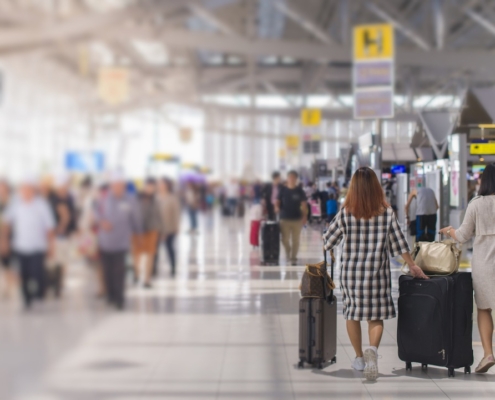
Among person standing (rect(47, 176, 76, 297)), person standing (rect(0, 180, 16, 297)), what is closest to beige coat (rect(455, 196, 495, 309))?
person standing (rect(47, 176, 76, 297))

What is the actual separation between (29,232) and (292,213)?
7.37 metres

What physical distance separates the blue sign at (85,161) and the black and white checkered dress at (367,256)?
3.23 metres

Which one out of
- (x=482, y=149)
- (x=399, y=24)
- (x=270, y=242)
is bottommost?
(x=270, y=242)

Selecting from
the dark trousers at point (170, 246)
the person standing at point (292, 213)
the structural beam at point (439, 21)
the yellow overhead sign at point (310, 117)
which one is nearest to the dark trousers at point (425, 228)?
the person standing at point (292, 213)

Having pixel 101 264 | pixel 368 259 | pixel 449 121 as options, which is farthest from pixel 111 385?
pixel 449 121

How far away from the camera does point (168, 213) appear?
3.51 metres

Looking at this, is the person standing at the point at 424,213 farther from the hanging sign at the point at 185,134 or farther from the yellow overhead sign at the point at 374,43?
the hanging sign at the point at 185,134

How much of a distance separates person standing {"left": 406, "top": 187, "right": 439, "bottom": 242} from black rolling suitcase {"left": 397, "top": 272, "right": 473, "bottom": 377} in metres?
2.35

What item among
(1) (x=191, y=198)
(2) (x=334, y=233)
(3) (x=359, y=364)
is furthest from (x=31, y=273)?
(3) (x=359, y=364)

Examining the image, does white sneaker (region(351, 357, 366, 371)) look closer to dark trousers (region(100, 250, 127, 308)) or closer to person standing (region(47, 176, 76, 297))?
dark trousers (region(100, 250, 127, 308))

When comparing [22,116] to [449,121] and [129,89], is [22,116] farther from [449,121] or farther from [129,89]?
[449,121]

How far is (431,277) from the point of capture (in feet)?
20.8

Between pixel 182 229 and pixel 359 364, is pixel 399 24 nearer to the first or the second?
pixel 359 364

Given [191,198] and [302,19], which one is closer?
[191,198]
